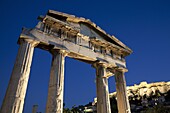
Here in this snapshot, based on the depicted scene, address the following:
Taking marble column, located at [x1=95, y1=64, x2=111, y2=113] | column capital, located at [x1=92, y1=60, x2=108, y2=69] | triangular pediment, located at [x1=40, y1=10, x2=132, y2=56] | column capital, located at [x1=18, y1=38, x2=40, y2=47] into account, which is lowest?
marble column, located at [x1=95, y1=64, x2=111, y2=113]

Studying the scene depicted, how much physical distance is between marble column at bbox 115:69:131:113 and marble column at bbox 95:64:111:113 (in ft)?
6.12

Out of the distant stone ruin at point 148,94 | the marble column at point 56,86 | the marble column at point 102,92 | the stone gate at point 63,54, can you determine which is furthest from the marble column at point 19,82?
the distant stone ruin at point 148,94

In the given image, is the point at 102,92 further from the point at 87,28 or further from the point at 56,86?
the point at 87,28

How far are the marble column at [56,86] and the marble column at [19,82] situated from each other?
1.72 metres

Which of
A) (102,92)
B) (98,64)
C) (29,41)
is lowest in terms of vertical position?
(102,92)

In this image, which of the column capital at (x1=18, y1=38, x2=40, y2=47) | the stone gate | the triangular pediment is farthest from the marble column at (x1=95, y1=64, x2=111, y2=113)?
the column capital at (x1=18, y1=38, x2=40, y2=47)

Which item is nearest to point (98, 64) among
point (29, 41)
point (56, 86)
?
point (56, 86)

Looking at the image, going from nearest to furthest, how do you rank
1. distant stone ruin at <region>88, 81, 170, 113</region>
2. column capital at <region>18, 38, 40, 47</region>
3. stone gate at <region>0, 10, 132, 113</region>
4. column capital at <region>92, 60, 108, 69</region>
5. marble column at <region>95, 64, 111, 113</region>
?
stone gate at <region>0, 10, 132, 113</region> → column capital at <region>18, 38, 40, 47</region> → marble column at <region>95, 64, 111, 113</region> → column capital at <region>92, 60, 108, 69</region> → distant stone ruin at <region>88, 81, 170, 113</region>

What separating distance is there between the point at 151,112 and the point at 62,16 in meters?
26.3

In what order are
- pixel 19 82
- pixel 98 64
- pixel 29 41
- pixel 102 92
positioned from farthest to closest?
1. pixel 98 64
2. pixel 102 92
3. pixel 29 41
4. pixel 19 82

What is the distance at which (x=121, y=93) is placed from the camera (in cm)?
1437

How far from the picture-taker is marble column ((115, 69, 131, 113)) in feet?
44.6

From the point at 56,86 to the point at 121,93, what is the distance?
688 centimetres

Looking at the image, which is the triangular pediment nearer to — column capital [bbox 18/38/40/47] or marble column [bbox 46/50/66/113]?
column capital [bbox 18/38/40/47]
